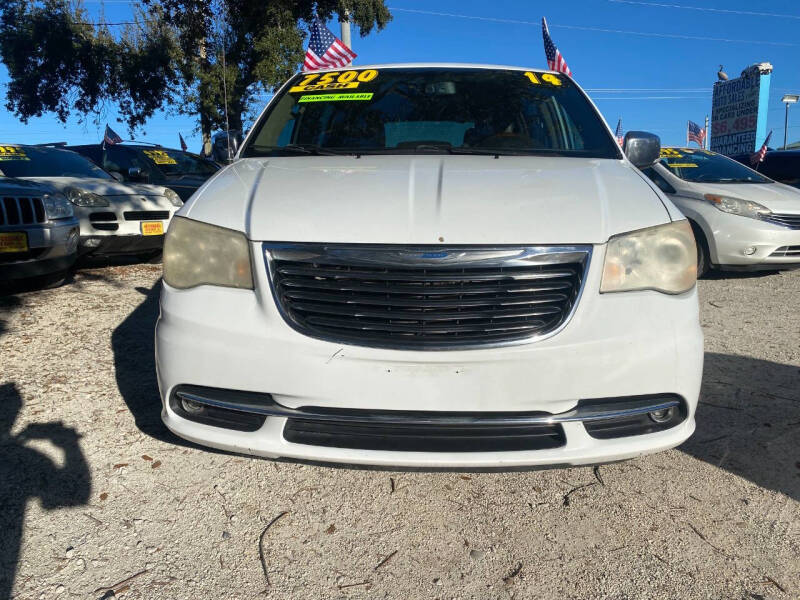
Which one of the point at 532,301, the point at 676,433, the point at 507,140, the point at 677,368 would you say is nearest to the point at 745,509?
the point at 676,433

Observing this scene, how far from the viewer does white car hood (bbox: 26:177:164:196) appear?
669cm

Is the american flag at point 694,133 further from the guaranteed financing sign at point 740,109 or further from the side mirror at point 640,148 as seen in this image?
the side mirror at point 640,148

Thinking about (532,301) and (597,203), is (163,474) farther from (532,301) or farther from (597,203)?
(597,203)

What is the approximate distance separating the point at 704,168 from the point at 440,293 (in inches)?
273

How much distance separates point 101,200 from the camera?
265 inches

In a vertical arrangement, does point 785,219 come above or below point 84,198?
below

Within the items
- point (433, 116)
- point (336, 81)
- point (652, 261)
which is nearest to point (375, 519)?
point (652, 261)

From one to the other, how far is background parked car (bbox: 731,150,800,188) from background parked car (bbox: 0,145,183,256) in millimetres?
9229

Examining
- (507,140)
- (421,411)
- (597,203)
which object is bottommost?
(421,411)

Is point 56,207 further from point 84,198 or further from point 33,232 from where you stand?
point 84,198

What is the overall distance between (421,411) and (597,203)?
3.22 feet

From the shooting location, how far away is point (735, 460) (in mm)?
2734

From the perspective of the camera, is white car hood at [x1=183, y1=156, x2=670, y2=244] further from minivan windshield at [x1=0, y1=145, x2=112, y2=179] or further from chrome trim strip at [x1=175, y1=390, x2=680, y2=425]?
minivan windshield at [x1=0, y1=145, x2=112, y2=179]

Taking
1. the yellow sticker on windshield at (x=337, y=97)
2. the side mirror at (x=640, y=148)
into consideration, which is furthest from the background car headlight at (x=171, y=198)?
the side mirror at (x=640, y=148)
